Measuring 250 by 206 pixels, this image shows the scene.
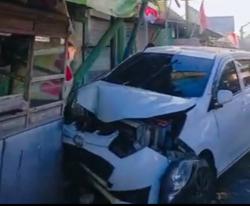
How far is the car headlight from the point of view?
436 cm

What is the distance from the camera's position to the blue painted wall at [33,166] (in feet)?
13.4

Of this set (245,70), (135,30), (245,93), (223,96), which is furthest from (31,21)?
(135,30)

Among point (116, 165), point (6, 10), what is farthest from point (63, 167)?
point (6, 10)

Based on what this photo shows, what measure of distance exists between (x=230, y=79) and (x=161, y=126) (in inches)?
71.7

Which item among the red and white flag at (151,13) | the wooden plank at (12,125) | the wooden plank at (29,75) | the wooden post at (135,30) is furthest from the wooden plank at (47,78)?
the red and white flag at (151,13)

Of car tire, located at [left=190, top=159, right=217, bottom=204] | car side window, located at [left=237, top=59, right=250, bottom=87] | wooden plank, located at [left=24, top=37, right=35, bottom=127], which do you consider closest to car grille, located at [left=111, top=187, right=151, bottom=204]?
car tire, located at [left=190, top=159, right=217, bottom=204]

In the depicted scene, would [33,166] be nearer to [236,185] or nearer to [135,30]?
[236,185]

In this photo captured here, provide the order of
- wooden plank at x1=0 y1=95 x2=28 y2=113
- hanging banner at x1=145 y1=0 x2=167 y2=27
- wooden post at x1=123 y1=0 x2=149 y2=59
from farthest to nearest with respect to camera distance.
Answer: hanging banner at x1=145 y1=0 x2=167 y2=27
wooden post at x1=123 y1=0 x2=149 y2=59
wooden plank at x1=0 y1=95 x2=28 y2=113

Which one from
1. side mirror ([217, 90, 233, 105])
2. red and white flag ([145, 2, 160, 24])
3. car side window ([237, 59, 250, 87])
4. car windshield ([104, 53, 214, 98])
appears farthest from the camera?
red and white flag ([145, 2, 160, 24])

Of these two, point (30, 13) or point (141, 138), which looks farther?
point (30, 13)

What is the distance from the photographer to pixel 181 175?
14.6 feet

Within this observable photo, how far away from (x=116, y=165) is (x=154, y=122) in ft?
1.95

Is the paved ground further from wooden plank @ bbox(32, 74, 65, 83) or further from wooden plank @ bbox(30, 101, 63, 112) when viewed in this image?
wooden plank @ bbox(32, 74, 65, 83)

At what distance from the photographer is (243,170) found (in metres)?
6.79
